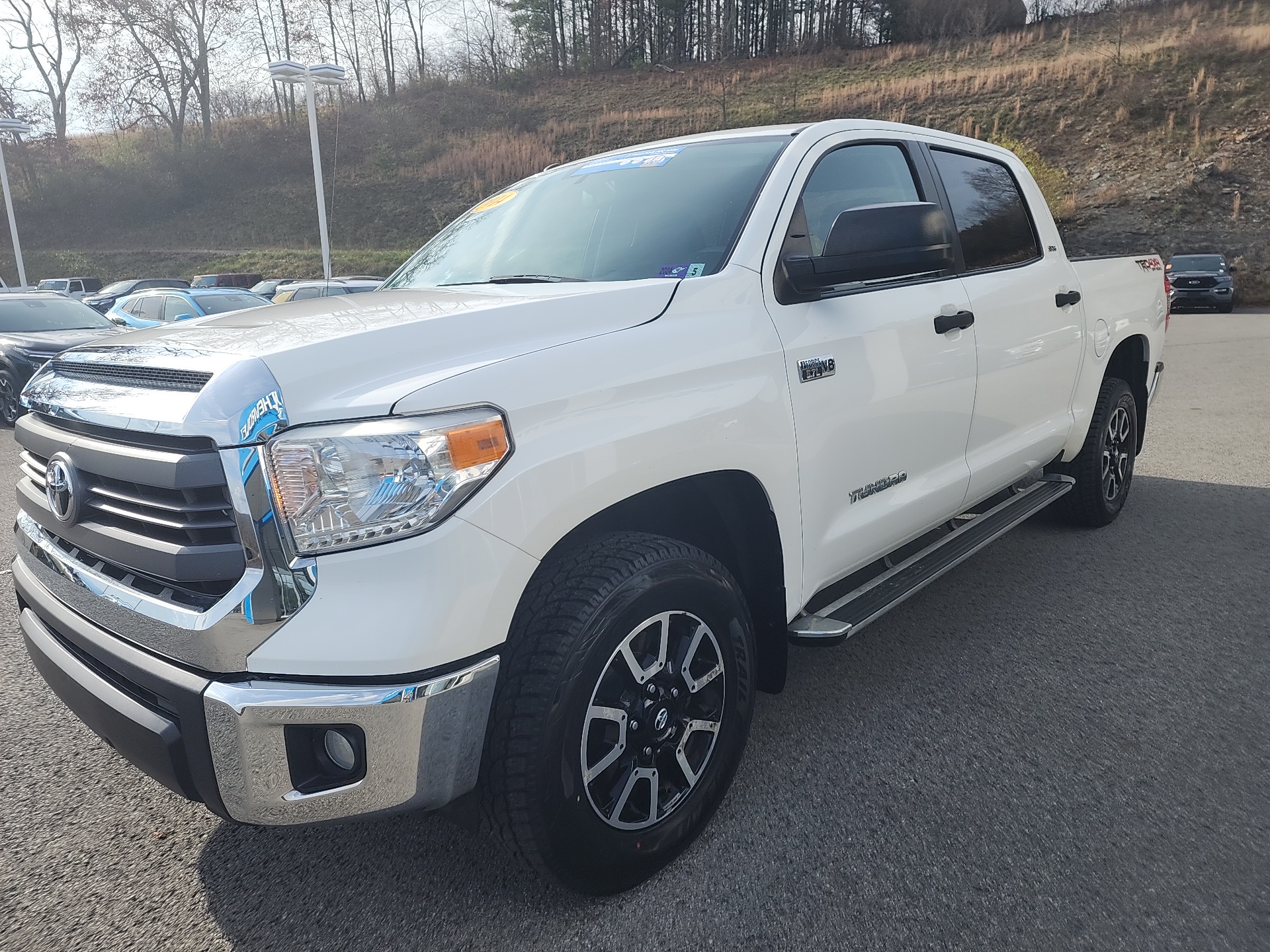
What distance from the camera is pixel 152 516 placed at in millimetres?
1836

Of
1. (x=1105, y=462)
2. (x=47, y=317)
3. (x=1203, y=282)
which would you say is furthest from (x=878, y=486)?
(x=1203, y=282)

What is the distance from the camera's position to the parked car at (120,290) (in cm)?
2016

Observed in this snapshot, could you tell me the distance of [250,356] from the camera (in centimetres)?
179

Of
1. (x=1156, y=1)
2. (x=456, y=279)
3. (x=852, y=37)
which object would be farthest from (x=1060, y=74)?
(x=456, y=279)

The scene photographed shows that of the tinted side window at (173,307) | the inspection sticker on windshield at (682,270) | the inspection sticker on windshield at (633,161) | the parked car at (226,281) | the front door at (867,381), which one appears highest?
the inspection sticker on windshield at (633,161)

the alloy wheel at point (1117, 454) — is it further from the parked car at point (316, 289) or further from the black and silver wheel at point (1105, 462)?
the parked car at point (316, 289)

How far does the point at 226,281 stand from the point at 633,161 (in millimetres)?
26199

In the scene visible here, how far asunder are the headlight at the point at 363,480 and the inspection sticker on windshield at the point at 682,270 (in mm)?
1070

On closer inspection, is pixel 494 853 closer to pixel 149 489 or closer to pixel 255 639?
pixel 255 639

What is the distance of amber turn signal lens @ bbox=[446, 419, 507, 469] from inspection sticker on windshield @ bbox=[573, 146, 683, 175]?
1.72 metres

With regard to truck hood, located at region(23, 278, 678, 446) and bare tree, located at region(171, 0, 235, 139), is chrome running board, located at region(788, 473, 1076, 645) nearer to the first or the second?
truck hood, located at region(23, 278, 678, 446)

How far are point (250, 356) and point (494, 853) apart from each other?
4.61 ft

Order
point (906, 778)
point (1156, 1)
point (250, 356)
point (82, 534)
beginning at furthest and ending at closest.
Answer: point (1156, 1)
point (906, 778)
point (82, 534)
point (250, 356)

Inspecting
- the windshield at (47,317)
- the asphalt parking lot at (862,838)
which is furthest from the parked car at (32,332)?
the asphalt parking lot at (862,838)
